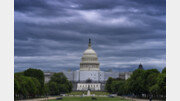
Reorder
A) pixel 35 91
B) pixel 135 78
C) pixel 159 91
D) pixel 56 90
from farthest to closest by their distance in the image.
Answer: pixel 56 90
pixel 135 78
pixel 35 91
pixel 159 91

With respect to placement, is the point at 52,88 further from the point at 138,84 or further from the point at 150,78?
the point at 150,78

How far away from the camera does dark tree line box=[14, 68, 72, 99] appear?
78.4 m

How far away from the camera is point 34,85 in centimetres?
8975

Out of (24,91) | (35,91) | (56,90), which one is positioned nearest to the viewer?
(24,91)

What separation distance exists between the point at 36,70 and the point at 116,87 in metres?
45.9

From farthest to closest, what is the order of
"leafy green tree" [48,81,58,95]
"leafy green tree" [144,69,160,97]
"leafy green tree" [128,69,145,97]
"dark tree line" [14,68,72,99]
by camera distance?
"leafy green tree" [48,81,58,95]
"leafy green tree" [128,69,145,97]
"leafy green tree" [144,69,160,97]
"dark tree line" [14,68,72,99]

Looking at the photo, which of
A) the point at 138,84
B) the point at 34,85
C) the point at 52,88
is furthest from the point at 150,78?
the point at 52,88

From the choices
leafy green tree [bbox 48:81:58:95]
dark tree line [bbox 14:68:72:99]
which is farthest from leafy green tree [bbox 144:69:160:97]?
leafy green tree [bbox 48:81:58:95]

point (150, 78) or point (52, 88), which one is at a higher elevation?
point (150, 78)

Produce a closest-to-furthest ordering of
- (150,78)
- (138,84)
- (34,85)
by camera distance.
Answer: (34,85) → (150,78) → (138,84)

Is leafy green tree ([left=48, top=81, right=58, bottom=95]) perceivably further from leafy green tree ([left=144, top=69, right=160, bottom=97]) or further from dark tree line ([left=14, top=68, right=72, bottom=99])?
leafy green tree ([left=144, top=69, right=160, bottom=97])
